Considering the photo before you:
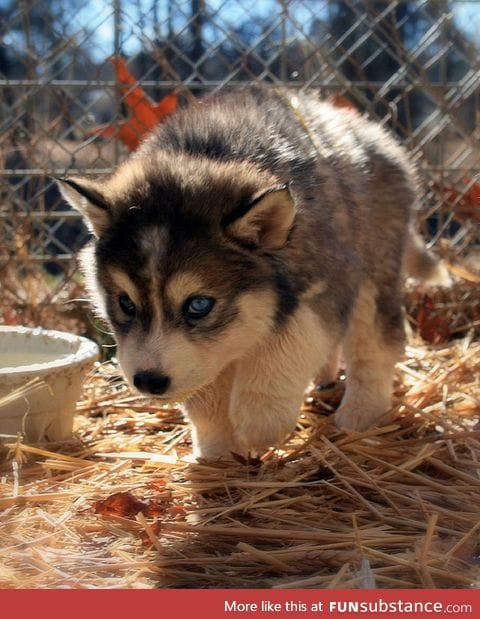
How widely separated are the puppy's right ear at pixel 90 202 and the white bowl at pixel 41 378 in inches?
30.9

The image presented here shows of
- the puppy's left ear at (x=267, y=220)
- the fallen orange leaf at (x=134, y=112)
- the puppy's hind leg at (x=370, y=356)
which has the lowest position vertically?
the puppy's hind leg at (x=370, y=356)

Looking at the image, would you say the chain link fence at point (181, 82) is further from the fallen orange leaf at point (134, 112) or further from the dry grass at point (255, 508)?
the dry grass at point (255, 508)

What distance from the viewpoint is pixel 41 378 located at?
4.31 meters

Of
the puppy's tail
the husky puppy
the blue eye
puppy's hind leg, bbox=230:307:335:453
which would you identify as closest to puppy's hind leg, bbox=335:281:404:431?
the husky puppy

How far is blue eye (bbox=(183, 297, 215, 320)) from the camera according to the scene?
144 inches

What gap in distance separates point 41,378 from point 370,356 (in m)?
1.69

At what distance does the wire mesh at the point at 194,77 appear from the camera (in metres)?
6.17

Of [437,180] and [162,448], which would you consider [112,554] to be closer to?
[162,448]

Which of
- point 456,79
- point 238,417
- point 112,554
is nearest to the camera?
point 112,554

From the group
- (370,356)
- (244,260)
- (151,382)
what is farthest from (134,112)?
(151,382)

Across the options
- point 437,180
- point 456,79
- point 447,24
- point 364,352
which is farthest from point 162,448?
point 456,79

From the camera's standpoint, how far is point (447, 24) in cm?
673

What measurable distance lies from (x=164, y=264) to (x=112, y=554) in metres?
1.07
